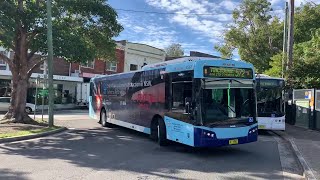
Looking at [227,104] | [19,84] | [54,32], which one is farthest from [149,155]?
[19,84]

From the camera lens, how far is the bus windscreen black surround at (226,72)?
1183cm

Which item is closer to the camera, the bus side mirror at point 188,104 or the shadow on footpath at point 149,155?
the shadow on footpath at point 149,155

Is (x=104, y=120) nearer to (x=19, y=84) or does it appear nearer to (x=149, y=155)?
(x=19, y=84)

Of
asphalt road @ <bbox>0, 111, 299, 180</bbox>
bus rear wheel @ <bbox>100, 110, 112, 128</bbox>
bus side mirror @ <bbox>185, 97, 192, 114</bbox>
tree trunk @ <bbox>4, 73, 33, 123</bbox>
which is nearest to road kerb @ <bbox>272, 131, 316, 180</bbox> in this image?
asphalt road @ <bbox>0, 111, 299, 180</bbox>

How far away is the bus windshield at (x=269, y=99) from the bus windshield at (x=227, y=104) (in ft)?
20.3

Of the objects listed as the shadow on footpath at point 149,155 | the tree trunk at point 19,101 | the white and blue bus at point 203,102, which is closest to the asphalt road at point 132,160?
the shadow on footpath at point 149,155

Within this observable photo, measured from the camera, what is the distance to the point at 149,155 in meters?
11.8

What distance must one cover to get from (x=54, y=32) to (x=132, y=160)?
9.88 metres

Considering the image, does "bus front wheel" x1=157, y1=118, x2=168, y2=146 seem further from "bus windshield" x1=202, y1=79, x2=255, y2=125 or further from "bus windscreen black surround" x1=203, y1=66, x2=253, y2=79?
"bus windscreen black surround" x1=203, y1=66, x2=253, y2=79

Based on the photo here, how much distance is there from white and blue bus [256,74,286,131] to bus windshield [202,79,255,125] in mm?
6011

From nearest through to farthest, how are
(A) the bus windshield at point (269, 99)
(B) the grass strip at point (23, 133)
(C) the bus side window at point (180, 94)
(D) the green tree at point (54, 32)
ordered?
(C) the bus side window at point (180, 94), (B) the grass strip at point (23, 133), (D) the green tree at point (54, 32), (A) the bus windshield at point (269, 99)

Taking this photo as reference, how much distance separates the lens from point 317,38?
27.4 metres

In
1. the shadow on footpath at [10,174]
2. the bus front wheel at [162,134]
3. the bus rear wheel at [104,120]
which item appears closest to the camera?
the shadow on footpath at [10,174]

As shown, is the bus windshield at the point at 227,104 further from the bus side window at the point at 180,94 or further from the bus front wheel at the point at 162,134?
the bus front wheel at the point at 162,134
